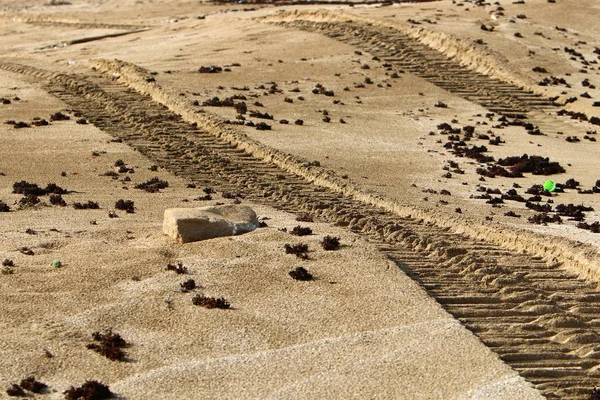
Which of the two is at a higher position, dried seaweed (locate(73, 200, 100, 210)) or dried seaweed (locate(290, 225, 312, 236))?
dried seaweed (locate(290, 225, 312, 236))

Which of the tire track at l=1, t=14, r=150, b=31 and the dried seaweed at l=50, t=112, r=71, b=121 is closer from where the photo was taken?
the dried seaweed at l=50, t=112, r=71, b=121

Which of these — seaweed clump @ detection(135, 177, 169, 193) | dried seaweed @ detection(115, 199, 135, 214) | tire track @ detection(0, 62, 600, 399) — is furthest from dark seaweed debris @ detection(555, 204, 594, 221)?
dried seaweed @ detection(115, 199, 135, 214)

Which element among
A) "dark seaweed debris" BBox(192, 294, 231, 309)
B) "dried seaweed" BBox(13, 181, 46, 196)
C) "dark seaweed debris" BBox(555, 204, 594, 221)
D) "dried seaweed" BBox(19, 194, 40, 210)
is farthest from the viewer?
"dried seaweed" BBox(13, 181, 46, 196)

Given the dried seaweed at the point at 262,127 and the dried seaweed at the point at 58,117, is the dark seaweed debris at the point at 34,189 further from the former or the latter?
the dried seaweed at the point at 262,127

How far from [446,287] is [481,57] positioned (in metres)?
28.0

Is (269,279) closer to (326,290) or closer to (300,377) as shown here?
(326,290)

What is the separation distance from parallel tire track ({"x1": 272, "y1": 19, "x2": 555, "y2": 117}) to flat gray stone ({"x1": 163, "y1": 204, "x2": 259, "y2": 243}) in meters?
20.8

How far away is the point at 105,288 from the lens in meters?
18.4

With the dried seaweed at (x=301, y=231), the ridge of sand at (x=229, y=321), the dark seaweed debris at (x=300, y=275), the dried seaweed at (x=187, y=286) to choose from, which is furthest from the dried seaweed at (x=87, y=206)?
the dark seaweed debris at (x=300, y=275)

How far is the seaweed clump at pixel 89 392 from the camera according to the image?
1428 centimetres

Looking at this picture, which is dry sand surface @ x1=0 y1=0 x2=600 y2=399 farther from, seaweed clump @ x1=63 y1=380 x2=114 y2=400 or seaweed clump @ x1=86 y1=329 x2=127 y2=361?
seaweed clump @ x1=63 y1=380 x2=114 y2=400

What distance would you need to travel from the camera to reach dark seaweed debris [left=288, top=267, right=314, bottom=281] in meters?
19.1

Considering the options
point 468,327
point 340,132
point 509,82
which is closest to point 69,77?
point 340,132

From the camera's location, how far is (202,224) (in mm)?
20766
